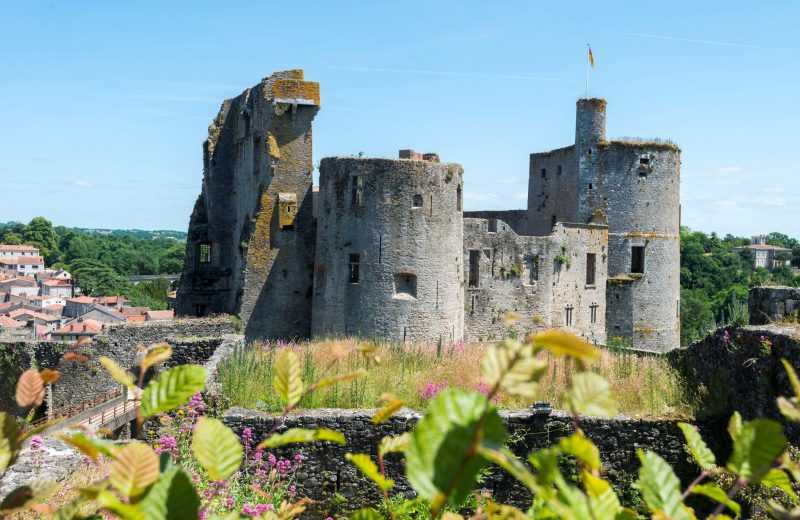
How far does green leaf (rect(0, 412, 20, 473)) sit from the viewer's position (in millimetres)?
2457

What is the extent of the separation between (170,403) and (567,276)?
89.4ft

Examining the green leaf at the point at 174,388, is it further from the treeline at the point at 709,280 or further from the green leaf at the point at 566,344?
the treeline at the point at 709,280

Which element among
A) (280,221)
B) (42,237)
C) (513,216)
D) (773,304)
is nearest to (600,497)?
(773,304)

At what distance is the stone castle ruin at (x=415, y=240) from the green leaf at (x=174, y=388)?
1860cm

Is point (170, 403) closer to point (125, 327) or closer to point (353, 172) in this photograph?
point (353, 172)

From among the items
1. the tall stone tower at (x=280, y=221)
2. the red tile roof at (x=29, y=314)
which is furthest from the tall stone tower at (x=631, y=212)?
the red tile roof at (x=29, y=314)

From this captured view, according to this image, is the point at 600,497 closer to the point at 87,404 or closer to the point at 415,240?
the point at 415,240

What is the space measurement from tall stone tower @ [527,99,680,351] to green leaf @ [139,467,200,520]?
29346mm

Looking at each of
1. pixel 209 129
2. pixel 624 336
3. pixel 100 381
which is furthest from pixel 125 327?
pixel 624 336

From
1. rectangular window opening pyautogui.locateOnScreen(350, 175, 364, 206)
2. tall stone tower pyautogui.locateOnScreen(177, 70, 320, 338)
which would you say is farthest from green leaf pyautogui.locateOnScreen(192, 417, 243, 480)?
tall stone tower pyautogui.locateOnScreen(177, 70, 320, 338)

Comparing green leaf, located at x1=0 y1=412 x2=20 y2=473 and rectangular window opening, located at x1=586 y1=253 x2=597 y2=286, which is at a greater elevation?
rectangular window opening, located at x1=586 y1=253 x2=597 y2=286

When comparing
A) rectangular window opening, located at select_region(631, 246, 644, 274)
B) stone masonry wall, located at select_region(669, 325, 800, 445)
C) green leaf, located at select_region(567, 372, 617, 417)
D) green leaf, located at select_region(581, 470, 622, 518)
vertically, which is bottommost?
stone masonry wall, located at select_region(669, 325, 800, 445)

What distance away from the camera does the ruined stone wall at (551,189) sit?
31.1 metres

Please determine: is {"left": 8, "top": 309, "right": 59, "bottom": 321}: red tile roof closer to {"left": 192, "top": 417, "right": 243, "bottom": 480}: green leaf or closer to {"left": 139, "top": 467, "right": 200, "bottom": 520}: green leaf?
{"left": 192, "top": 417, "right": 243, "bottom": 480}: green leaf
